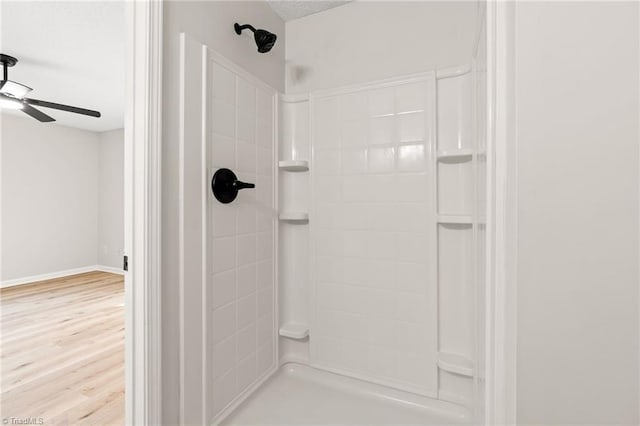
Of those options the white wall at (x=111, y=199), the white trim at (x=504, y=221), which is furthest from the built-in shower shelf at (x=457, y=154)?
the white wall at (x=111, y=199)

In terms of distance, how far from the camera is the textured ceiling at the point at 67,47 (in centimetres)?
203

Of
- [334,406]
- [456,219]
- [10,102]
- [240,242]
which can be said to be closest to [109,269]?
[10,102]

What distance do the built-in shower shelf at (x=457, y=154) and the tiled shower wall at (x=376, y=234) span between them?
78 millimetres

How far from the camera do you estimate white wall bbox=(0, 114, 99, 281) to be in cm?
439

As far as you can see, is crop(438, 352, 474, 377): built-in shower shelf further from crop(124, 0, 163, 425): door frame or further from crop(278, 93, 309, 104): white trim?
crop(278, 93, 309, 104): white trim

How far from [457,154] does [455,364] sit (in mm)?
1006

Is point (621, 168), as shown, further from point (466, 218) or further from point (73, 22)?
point (73, 22)

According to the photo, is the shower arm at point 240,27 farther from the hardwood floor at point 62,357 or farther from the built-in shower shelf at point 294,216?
the hardwood floor at point 62,357

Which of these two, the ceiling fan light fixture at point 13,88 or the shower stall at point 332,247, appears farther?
the ceiling fan light fixture at point 13,88

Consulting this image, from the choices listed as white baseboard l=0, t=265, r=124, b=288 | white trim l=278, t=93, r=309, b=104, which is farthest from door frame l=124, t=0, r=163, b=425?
white baseboard l=0, t=265, r=124, b=288

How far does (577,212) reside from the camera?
66cm

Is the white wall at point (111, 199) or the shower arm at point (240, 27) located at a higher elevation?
the shower arm at point (240, 27)

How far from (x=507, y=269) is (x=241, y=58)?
5.10 feet

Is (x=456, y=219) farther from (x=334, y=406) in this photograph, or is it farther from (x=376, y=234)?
(x=334, y=406)
